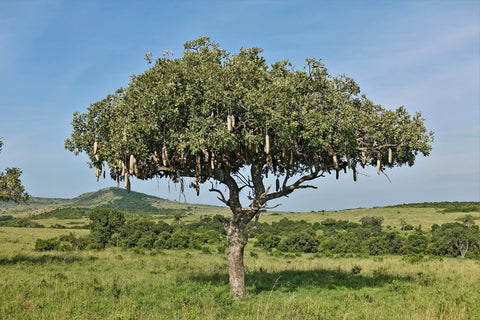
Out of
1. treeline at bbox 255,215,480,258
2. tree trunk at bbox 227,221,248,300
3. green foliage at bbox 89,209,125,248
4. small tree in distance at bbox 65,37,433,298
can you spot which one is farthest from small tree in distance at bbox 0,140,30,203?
treeline at bbox 255,215,480,258

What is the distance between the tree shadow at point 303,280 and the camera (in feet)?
65.6

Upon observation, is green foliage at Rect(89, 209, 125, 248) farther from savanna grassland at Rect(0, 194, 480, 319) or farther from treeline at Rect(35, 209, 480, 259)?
savanna grassland at Rect(0, 194, 480, 319)

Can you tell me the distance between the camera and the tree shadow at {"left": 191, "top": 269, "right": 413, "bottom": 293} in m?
20.0

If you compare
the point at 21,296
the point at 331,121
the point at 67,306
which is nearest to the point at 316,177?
the point at 331,121

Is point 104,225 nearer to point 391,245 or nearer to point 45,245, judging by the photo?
point 45,245

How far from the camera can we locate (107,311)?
13.9 metres

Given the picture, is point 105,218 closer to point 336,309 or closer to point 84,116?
point 84,116

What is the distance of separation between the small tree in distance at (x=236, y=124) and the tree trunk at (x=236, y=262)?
0.15 feet

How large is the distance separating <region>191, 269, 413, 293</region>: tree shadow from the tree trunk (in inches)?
55.2

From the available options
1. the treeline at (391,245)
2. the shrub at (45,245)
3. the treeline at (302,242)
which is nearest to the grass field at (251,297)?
the shrub at (45,245)

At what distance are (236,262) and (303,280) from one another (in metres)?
5.76

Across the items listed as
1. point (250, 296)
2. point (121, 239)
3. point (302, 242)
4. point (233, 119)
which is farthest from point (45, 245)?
point (233, 119)

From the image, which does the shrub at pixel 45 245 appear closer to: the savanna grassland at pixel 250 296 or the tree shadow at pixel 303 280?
the savanna grassland at pixel 250 296

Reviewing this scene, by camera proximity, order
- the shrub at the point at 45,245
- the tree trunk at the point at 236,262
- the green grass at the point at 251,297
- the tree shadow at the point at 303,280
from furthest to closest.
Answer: the shrub at the point at 45,245 → the tree shadow at the point at 303,280 → the tree trunk at the point at 236,262 → the green grass at the point at 251,297
